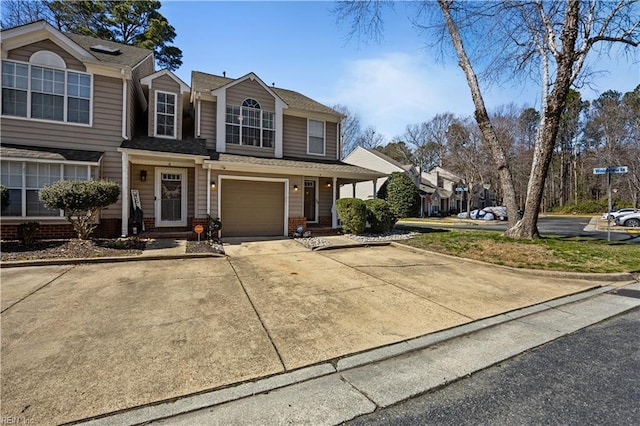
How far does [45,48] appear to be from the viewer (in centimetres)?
884

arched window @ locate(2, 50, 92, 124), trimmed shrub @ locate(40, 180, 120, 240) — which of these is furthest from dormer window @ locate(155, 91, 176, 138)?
trimmed shrub @ locate(40, 180, 120, 240)

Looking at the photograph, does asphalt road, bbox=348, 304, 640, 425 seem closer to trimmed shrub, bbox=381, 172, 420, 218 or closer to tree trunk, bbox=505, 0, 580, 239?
tree trunk, bbox=505, 0, 580, 239

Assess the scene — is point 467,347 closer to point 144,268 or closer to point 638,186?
point 144,268

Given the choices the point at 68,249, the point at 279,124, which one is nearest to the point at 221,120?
the point at 279,124

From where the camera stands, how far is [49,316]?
3801mm

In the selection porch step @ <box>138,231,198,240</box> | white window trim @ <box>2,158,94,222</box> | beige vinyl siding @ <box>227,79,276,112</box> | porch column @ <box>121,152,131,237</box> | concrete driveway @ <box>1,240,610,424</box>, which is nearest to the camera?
concrete driveway @ <box>1,240,610,424</box>

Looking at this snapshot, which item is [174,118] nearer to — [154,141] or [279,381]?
[154,141]

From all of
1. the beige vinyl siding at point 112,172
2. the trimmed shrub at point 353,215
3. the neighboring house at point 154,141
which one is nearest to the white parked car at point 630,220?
the neighboring house at point 154,141

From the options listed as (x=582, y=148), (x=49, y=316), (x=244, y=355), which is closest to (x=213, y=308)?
(x=244, y=355)

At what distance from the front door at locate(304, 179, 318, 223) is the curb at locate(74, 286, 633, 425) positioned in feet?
33.2

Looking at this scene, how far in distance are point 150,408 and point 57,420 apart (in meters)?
0.59

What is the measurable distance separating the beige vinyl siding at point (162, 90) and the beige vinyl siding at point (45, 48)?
78.6 inches

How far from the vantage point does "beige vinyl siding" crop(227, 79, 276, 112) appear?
11.7 meters

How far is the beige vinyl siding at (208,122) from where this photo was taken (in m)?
11.5
